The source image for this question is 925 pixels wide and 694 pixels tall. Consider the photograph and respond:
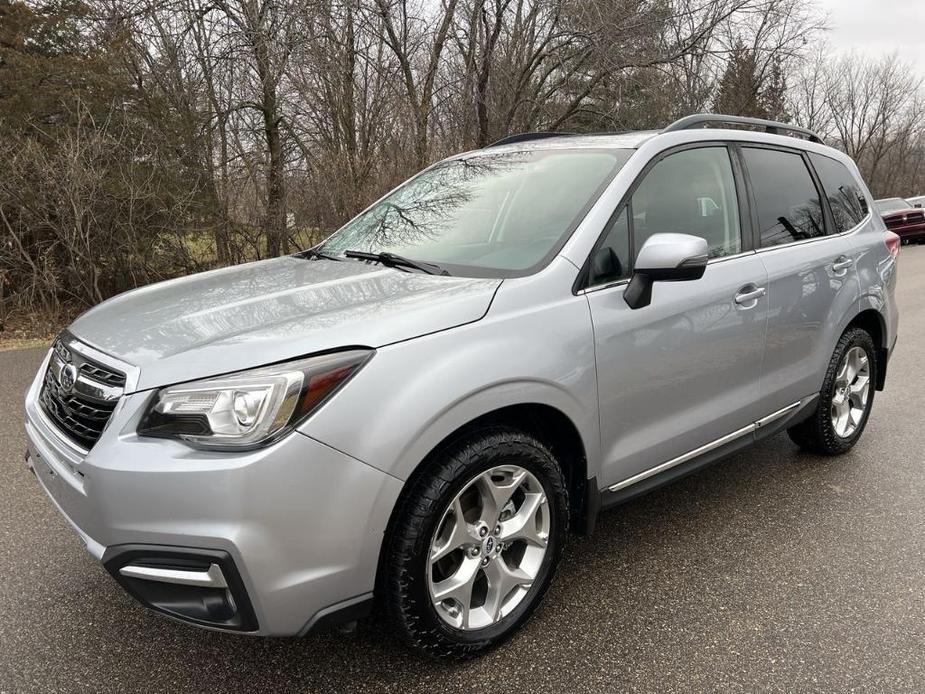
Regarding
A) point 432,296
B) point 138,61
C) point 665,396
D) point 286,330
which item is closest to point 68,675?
point 286,330

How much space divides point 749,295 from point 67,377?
9.04 feet

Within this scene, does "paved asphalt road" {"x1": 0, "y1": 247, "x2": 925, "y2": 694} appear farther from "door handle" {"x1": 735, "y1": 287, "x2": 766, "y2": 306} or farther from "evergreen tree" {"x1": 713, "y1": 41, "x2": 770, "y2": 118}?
"evergreen tree" {"x1": 713, "y1": 41, "x2": 770, "y2": 118}

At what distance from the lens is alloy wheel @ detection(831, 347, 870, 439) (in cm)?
390

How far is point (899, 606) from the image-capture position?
2.59 m

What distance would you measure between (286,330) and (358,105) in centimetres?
1254

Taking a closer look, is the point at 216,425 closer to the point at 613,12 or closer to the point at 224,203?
the point at 224,203

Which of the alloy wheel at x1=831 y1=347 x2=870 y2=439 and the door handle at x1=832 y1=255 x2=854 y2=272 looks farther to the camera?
the alloy wheel at x1=831 y1=347 x2=870 y2=439

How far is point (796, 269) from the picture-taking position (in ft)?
11.0

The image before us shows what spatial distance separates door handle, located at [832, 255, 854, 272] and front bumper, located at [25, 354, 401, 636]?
9.42 feet

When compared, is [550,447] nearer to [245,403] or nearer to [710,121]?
[245,403]

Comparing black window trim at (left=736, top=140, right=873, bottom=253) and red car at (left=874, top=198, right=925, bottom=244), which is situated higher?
black window trim at (left=736, top=140, right=873, bottom=253)

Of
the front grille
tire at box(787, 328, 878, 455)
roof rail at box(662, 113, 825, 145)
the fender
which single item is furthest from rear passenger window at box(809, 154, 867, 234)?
the front grille

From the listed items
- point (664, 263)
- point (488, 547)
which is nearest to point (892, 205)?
point (664, 263)

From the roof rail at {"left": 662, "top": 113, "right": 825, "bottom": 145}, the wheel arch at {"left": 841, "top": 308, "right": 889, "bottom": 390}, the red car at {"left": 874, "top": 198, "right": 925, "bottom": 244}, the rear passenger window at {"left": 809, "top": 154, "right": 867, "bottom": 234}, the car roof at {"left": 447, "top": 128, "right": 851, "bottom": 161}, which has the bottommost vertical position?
the red car at {"left": 874, "top": 198, "right": 925, "bottom": 244}
